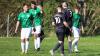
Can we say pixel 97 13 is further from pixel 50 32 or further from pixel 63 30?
pixel 63 30

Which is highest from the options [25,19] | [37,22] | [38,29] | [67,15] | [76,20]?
[67,15]

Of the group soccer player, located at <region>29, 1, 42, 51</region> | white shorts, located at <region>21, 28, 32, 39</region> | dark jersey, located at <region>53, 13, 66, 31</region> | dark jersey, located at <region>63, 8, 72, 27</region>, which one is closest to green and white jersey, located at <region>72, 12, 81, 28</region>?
soccer player, located at <region>29, 1, 42, 51</region>

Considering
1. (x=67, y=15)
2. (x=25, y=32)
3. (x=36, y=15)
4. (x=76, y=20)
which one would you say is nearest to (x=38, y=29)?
(x=36, y=15)

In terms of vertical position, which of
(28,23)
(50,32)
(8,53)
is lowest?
(50,32)

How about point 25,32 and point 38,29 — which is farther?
point 38,29

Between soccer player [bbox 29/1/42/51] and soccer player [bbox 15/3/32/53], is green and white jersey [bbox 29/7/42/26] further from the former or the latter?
soccer player [bbox 15/3/32/53]

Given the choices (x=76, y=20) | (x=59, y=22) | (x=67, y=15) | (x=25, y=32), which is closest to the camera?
(x=59, y=22)

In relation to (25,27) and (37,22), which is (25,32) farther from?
(37,22)

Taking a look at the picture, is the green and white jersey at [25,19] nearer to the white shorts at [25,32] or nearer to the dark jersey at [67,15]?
the white shorts at [25,32]

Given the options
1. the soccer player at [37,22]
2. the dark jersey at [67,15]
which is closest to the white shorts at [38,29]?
the soccer player at [37,22]

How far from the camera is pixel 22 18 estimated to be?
2009 centimetres

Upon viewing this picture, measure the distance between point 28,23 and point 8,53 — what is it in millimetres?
1609

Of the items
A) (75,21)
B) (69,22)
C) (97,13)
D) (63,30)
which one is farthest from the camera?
(97,13)

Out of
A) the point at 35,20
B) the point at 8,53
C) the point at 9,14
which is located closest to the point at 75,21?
the point at 35,20
